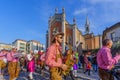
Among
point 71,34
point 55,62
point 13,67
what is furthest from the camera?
point 71,34

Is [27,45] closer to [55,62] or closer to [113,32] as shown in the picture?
[113,32]

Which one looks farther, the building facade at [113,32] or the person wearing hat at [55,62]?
the building facade at [113,32]

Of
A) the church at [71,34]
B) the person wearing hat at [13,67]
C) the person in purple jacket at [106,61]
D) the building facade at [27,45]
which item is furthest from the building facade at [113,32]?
the building facade at [27,45]

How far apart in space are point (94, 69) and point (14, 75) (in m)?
12.2

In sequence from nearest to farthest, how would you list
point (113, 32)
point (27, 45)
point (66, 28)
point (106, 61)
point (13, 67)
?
point (106, 61) < point (13, 67) < point (113, 32) < point (66, 28) < point (27, 45)

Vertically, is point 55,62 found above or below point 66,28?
below

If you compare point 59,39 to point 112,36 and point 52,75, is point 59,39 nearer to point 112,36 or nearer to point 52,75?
point 52,75

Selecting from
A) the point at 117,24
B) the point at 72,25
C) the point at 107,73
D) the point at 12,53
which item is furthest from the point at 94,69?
the point at 72,25

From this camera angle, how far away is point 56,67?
20.8ft

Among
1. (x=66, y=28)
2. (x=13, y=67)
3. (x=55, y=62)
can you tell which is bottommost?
(x=13, y=67)

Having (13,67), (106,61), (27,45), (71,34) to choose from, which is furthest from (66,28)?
(106,61)

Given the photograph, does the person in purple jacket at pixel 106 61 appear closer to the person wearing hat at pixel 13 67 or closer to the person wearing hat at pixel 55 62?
the person wearing hat at pixel 55 62

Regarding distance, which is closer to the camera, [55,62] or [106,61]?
[55,62]

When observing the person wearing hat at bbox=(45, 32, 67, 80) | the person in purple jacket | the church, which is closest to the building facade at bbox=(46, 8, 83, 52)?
the church
